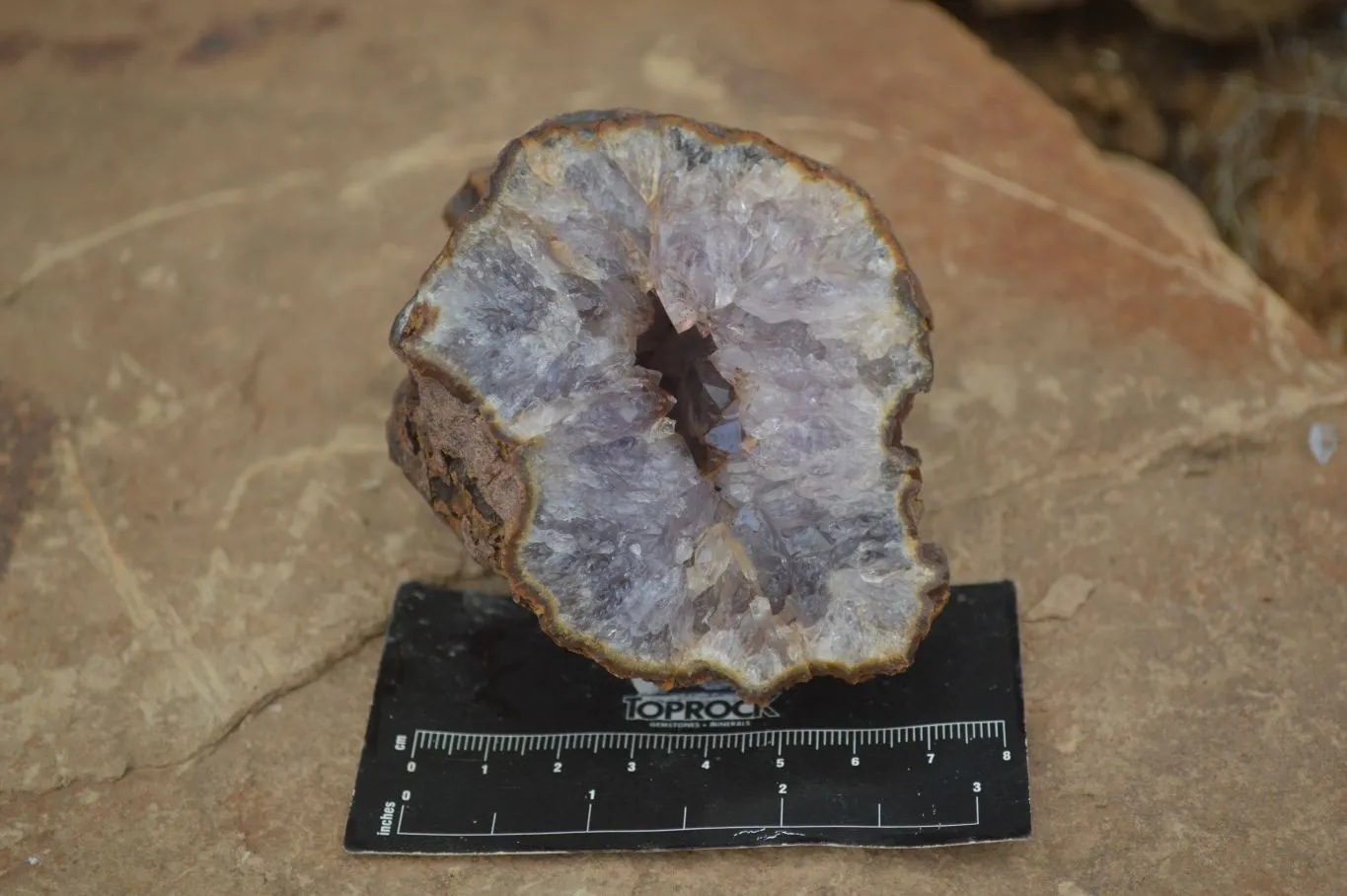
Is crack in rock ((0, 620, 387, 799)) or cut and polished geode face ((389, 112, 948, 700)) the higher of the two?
cut and polished geode face ((389, 112, 948, 700))

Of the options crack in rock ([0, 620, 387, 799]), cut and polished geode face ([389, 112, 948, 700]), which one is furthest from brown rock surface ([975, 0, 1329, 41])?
crack in rock ([0, 620, 387, 799])

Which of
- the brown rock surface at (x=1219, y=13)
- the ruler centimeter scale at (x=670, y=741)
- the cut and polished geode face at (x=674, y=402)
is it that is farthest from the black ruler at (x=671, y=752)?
the brown rock surface at (x=1219, y=13)

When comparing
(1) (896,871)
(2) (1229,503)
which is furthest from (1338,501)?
(1) (896,871)

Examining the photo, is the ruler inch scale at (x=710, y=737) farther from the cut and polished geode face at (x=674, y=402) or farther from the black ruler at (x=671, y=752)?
the cut and polished geode face at (x=674, y=402)

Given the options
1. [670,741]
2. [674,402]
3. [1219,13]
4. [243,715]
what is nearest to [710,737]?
[670,741]

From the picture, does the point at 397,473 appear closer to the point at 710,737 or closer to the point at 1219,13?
the point at 710,737

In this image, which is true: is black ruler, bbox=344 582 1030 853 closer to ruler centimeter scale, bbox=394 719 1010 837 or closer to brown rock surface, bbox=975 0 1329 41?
ruler centimeter scale, bbox=394 719 1010 837

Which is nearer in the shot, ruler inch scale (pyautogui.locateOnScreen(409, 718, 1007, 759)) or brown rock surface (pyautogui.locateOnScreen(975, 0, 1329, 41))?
ruler inch scale (pyautogui.locateOnScreen(409, 718, 1007, 759))

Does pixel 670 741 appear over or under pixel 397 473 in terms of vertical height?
under
